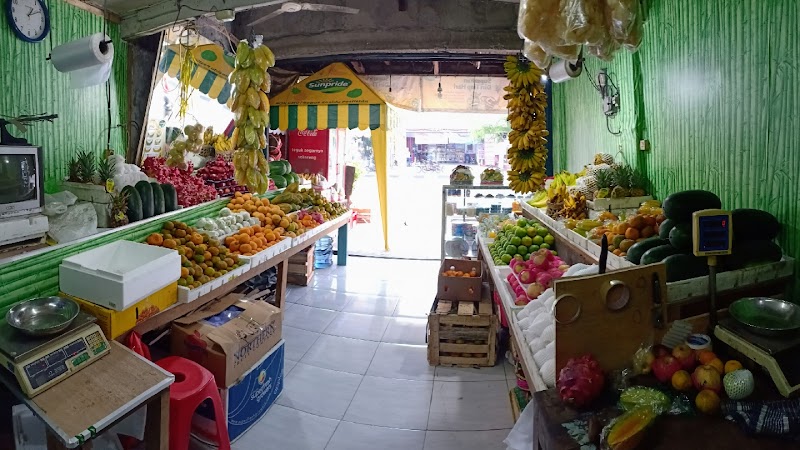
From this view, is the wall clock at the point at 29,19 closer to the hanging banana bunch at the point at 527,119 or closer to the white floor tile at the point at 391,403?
the white floor tile at the point at 391,403

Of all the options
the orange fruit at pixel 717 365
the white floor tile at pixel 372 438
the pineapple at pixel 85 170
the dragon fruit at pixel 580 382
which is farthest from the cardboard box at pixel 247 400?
the orange fruit at pixel 717 365

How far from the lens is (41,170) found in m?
2.86

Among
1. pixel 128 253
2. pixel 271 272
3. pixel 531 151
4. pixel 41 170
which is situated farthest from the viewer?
pixel 271 272

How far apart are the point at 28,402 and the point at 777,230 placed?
3300mm

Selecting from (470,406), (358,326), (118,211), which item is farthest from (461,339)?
(118,211)

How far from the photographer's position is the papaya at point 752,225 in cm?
204

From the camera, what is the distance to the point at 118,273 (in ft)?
8.71

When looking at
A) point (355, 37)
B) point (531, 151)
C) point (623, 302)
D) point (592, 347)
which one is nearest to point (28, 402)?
point (592, 347)

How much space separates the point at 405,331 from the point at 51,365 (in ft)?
12.1

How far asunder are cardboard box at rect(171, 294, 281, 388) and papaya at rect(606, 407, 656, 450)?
2.44 m

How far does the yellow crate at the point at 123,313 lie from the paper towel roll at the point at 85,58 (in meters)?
1.63

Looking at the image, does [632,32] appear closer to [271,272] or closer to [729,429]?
[729,429]

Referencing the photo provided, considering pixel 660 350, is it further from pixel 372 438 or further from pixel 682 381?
pixel 372 438

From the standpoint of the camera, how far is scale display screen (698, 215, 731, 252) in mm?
1768
